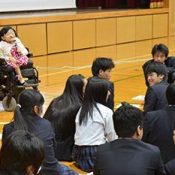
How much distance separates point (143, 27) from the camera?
466 inches

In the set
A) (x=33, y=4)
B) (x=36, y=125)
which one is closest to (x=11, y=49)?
(x=36, y=125)

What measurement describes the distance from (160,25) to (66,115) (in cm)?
905

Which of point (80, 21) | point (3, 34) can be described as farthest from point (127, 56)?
point (3, 34)

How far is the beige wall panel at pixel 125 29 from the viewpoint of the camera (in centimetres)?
1115

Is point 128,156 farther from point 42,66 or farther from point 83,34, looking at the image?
point 83,34

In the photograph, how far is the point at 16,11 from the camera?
1010 centimetres

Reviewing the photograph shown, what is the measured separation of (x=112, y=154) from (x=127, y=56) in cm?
756

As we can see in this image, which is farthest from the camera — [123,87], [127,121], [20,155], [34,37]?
[34,37]

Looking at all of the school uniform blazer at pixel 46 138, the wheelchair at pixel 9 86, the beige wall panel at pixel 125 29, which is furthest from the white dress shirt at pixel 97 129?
the beige wall panel at pixel 125 29

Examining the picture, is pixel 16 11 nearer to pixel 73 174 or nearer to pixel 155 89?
pixel 155 89

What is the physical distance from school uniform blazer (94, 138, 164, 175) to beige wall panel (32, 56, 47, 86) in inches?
186

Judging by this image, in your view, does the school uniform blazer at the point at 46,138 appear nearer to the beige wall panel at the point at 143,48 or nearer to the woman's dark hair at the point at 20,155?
the woman's dark hair at the point at 20,155

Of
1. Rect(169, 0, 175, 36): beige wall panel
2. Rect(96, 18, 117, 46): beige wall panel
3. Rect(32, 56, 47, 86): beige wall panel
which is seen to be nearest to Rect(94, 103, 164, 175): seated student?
Rect(32, 56, 47, 86): beige wall panel

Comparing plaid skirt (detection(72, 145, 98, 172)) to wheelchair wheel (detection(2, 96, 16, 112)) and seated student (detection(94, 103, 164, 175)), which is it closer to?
seated student (detection(94, 103, 164, 175))
